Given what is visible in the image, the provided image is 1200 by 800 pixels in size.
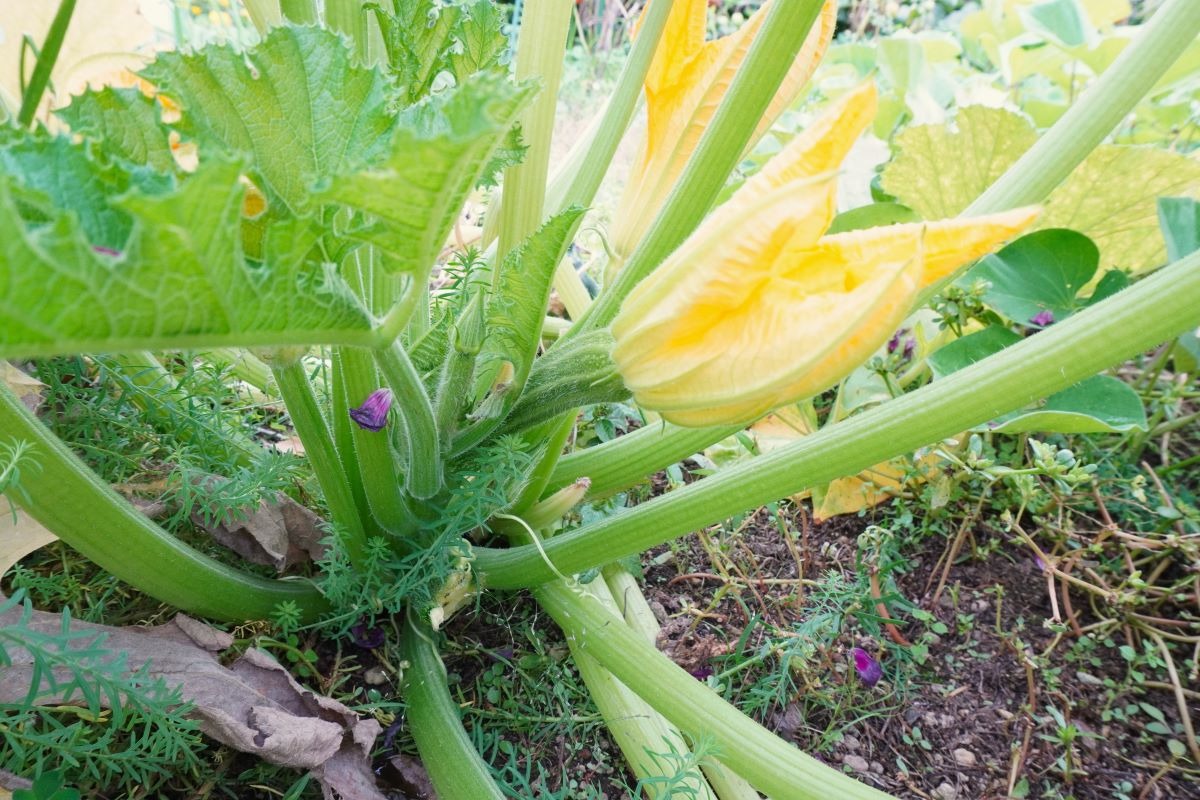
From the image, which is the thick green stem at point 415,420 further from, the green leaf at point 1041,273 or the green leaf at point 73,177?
the green leaf at point 1041,273

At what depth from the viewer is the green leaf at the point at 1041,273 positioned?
1.41 metres

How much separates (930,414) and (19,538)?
92cm

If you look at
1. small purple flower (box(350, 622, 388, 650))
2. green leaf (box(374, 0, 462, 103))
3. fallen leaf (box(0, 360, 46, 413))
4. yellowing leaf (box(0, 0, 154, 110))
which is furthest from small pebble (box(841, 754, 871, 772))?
yellowing leaf (box(0, 0, 154, 110))

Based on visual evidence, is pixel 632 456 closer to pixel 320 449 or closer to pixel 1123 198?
pixel 320 449

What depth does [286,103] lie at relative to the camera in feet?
2.10

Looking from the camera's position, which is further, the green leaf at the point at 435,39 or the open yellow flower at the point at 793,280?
the green leaf at the point at 435,39

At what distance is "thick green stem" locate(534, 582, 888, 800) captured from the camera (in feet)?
2.91

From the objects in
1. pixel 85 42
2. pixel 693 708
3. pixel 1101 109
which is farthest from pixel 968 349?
pixel 85 42

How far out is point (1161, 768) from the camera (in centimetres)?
116

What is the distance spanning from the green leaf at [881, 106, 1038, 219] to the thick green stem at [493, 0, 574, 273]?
2.35 feet

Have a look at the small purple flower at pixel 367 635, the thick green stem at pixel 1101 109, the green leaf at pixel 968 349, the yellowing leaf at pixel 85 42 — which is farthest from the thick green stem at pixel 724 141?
the yellowing leaf at pixel 85 42

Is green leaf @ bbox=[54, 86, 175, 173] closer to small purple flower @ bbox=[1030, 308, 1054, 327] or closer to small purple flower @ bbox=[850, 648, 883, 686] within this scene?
small purple flower @ bbox=[850, 648, 883, 686]

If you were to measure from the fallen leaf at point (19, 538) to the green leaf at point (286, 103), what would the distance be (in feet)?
1.63

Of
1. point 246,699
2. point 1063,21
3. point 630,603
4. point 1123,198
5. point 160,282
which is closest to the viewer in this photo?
point 160,282
